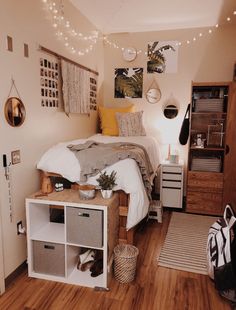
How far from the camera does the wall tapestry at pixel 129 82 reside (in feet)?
12.6

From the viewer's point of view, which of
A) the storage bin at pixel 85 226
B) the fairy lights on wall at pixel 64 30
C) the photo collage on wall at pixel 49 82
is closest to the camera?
the storage bin at pixel 85 226

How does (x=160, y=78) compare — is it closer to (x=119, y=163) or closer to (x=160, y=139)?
(x=160, y=139)

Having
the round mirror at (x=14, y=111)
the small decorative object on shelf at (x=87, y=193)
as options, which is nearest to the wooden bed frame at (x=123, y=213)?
the small decorative object on shelf at (x=87, y=193)

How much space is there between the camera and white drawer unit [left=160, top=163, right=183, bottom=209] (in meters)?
3.42

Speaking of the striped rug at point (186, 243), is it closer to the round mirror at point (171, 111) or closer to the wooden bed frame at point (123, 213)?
the wooden bed frame at point (123, 213)

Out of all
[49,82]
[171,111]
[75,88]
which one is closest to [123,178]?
[49,82]

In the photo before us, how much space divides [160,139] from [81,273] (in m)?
2.34

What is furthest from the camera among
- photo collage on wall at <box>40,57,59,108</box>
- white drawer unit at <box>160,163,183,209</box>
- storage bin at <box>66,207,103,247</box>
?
white drawer unit at <box>160,163,183,209</box>

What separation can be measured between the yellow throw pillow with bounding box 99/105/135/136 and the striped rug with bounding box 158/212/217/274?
1419 mm

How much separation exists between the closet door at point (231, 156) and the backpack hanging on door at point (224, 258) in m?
1.42

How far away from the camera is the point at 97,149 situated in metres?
2.33

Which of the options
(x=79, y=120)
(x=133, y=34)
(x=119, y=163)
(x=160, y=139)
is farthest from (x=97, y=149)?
(x=133, y=34)

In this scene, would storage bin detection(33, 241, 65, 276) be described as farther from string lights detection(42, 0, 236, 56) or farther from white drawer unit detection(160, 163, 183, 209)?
string lights detection(42, 0, 236, 56)

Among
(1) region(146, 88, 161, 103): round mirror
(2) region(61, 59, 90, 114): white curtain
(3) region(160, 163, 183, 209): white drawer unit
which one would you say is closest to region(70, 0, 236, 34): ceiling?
(2) region(61, 59, 90, 114): white curtain
